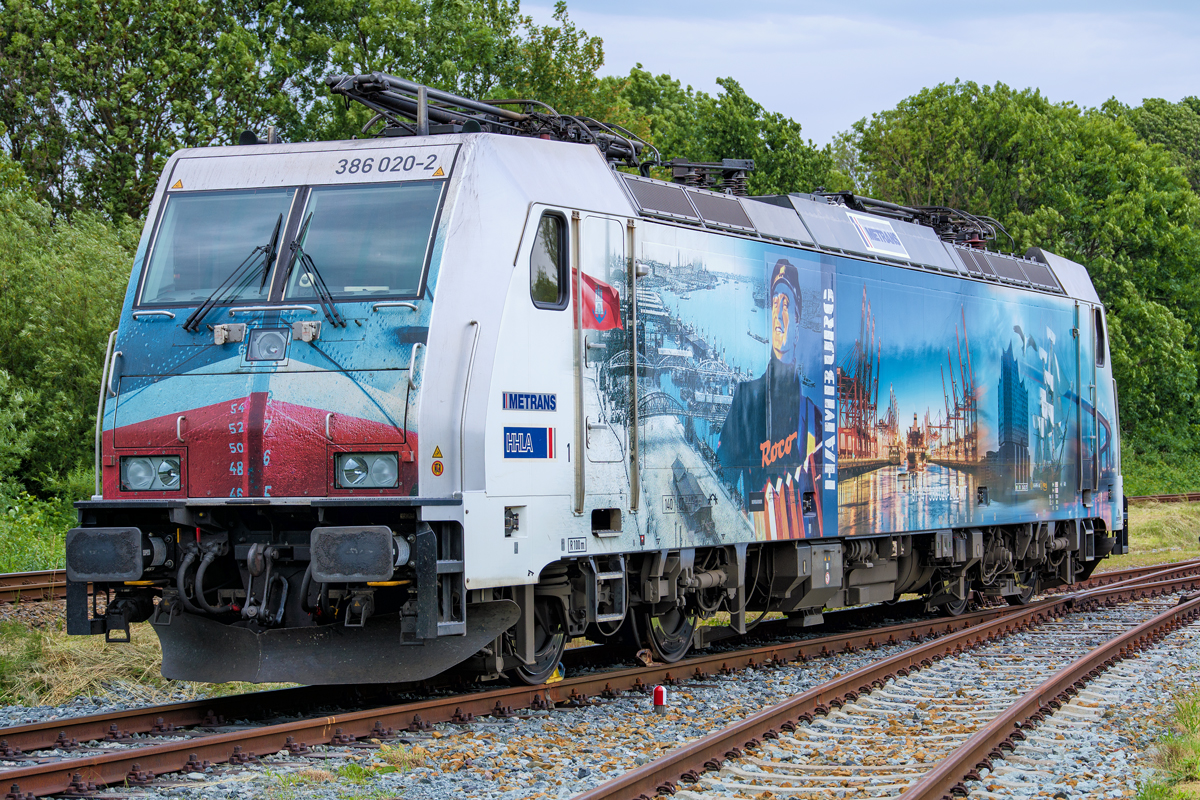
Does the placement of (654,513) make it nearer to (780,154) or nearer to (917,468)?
(917,468)

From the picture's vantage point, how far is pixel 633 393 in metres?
9.15

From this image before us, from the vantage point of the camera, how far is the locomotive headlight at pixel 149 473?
8094 mm

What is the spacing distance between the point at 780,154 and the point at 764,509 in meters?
26.9

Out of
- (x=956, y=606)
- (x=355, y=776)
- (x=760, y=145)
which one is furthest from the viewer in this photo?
(x=760, y=145)

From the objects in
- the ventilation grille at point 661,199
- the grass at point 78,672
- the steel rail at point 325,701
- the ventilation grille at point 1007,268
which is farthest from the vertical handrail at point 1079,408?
the grass at point 78,672

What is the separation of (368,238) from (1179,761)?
5790 millimetres

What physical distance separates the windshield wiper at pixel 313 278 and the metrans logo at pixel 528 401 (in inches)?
44.5

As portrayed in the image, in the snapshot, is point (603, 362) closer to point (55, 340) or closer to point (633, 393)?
point (633, 393)

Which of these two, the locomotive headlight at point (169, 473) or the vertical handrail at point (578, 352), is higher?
the vertical handrail at point (578, 352)

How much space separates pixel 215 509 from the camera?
8.09m

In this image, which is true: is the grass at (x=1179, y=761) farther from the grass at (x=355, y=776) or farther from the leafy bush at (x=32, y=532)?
the leafy bush at (x=32, y=532)

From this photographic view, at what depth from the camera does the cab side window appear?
8453 mm

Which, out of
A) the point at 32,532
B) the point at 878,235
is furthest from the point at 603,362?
the point at 32,532

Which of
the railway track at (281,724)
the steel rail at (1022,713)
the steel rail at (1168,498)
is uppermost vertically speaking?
the steel rail at (1168,498)
